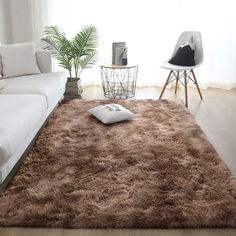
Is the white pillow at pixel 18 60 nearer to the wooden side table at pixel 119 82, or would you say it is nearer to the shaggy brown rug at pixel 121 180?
the shaggy brown rug at pixel 121 180

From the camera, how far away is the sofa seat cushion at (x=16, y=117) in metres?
2.08

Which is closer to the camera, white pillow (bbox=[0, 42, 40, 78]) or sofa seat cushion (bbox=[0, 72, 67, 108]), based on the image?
sofa seat cushion (bbox=[0, 72, 67, 108])

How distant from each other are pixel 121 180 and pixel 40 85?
140 cm

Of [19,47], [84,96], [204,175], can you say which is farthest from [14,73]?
[204,175]

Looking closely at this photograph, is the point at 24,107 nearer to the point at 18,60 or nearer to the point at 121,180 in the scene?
the point at 121,180

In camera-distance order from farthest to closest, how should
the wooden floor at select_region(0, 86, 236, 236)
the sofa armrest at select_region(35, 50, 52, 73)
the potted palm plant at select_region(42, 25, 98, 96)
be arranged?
the potted palm plant at select_region(42, 25, 98, 96) → the sofa armrest at select_region(35, 50, 52, 73) → the wooden floor at select_region(0, 86, 236, 236)

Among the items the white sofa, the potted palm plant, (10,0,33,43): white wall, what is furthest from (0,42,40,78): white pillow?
(10,0,33,43): white wall

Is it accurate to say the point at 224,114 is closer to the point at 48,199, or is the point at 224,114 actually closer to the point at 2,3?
the point at 48,199

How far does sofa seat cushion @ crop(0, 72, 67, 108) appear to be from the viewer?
313 centimetres

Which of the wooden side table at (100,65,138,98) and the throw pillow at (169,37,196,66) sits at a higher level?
the throw pillow at (169,37,196,66)

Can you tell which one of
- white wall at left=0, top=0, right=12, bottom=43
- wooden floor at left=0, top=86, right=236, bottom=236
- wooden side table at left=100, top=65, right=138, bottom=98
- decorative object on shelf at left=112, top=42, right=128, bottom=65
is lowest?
wooden floor at left=0, top=86, right=236, bottom=236

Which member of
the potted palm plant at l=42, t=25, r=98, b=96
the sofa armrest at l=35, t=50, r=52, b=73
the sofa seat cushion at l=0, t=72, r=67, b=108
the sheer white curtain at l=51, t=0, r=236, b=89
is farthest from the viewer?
the sheer white curtain at l=51, t=0, r=236, b=89

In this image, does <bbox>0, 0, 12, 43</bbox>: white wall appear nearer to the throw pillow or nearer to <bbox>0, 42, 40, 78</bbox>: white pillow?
<bbox>0, 42, 40, 78</bbox>: white pillow

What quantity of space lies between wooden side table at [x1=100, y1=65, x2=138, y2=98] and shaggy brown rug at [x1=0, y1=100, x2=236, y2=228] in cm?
131
